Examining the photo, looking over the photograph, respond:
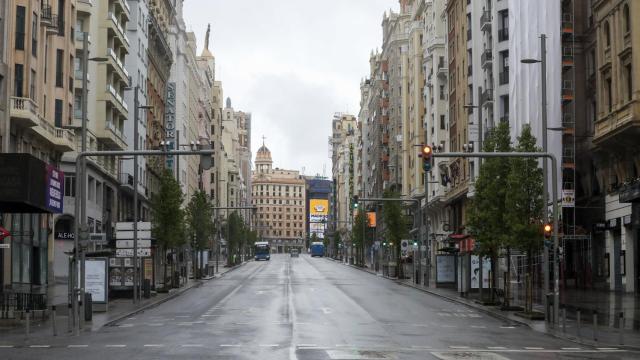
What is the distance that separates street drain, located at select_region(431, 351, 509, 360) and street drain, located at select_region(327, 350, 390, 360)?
1319mm

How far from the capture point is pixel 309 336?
2778 cm

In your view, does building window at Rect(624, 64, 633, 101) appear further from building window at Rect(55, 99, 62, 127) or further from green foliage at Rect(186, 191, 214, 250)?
green foliage at Rect(186, 191, 214, 250)

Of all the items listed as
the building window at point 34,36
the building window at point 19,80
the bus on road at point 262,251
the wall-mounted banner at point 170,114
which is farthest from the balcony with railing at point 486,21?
the bus on road at point 262,251

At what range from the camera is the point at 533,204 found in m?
40.3

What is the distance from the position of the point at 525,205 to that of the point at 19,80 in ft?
89.7

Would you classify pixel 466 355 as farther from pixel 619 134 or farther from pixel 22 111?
pixel 22 111

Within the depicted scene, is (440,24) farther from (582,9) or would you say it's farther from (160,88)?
(582,9)

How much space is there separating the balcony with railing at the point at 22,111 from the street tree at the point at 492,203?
22549mm

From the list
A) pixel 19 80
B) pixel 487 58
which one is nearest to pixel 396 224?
pixel 487 58

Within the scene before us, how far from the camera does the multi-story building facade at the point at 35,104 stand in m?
50.6

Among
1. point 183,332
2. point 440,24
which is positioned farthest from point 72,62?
point 440,24

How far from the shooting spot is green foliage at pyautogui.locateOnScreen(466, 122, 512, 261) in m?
42.1

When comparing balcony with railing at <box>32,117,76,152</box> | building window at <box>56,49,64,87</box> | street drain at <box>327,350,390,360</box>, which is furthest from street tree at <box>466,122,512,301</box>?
building window at <box>56,49,64,87</box>

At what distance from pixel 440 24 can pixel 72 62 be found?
48008 millimetres
